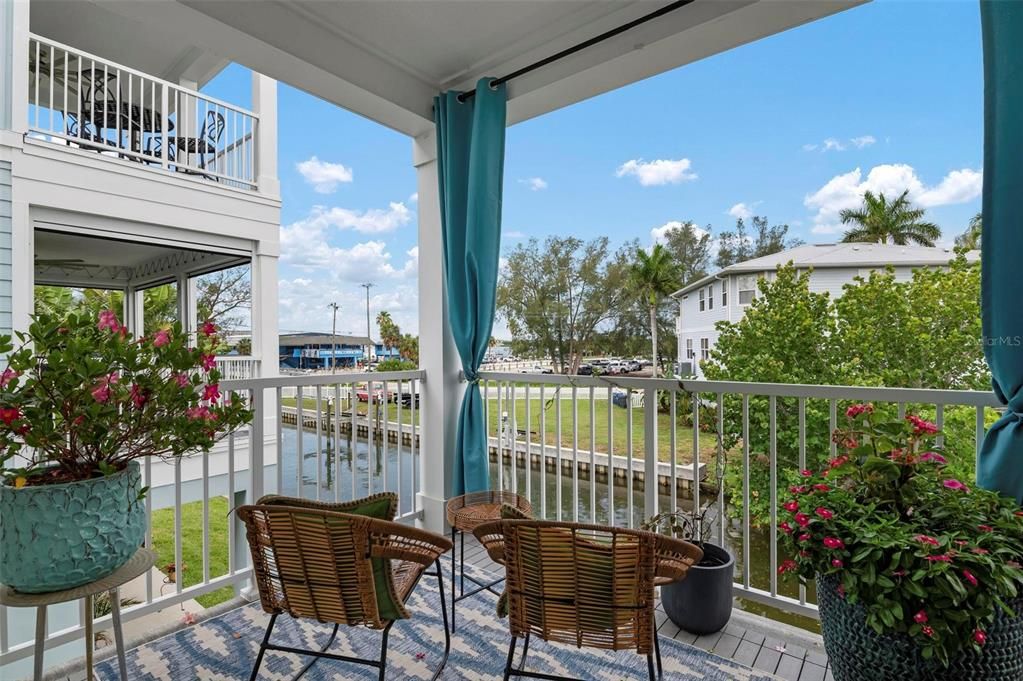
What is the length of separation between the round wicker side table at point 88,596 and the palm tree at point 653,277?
227 centimetres

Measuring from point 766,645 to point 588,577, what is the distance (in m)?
1.12

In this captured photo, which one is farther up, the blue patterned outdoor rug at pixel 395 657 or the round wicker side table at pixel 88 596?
the round wicker side table at pixel 88 596

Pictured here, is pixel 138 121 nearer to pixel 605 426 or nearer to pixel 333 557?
pixel 605 426

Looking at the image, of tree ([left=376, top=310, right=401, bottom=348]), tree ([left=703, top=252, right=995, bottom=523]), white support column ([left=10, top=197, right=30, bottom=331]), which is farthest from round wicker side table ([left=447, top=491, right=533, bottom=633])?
white support column ([left=10, top=197, right=30, bottom=331])

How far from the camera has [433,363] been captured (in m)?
3.09

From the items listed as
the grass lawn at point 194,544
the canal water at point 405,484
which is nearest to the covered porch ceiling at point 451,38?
Answer: the canal water at point 405,484

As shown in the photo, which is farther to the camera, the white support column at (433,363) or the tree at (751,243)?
the white support column at (433,363)

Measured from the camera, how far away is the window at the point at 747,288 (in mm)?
2980

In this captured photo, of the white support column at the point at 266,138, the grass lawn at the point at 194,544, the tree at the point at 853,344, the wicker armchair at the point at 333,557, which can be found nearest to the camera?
the wicker armchair at the point at 333,557

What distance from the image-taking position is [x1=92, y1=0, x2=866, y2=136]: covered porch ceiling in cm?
213

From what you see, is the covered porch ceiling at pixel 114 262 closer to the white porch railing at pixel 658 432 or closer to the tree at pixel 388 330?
the tree at pixel 388 330

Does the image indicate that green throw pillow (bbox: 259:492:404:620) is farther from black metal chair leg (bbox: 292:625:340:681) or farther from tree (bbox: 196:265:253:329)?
tree (bbox: 196:265:253:329)

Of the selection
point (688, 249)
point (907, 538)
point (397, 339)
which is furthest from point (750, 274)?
point (397, 339)

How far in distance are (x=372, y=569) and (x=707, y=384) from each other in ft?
5.03
